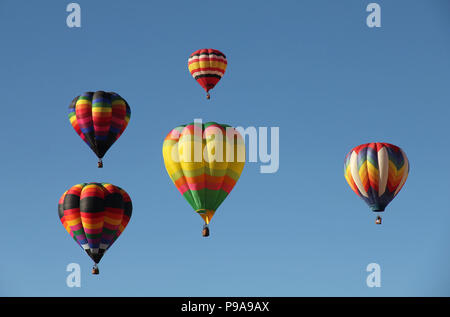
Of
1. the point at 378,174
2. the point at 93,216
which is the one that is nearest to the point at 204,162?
the point at 93,216

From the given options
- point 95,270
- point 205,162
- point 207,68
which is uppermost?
point 207,68

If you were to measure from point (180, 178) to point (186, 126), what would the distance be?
7.31ft

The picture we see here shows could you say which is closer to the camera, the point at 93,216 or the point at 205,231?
the point at 205,231

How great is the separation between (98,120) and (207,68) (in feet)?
29.7

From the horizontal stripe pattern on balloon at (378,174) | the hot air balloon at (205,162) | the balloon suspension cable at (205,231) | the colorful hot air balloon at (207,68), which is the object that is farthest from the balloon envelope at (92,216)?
the horizontal stripe pattern on balloon at (378,174)

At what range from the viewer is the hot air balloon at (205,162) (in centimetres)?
4919

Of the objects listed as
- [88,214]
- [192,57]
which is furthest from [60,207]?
[192,57]

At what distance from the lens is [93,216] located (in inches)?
1997

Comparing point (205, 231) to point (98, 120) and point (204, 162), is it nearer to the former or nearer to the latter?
point (204, 162)

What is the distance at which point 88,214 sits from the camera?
50781 mm

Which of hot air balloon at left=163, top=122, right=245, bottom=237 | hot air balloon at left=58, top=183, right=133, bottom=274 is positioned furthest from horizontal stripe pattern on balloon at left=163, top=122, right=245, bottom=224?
hot air balloon at left=58, top=183, right=133, bottom=274

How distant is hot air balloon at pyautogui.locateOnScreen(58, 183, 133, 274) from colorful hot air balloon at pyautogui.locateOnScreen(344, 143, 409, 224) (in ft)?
36.1

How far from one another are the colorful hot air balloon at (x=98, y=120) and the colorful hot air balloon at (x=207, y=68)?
24.6ft
